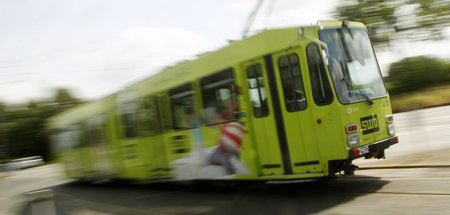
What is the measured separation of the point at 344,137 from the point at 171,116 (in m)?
4.81

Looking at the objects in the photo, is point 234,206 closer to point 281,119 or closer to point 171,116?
point 281,119

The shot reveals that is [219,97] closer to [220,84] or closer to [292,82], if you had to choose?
[220,84]

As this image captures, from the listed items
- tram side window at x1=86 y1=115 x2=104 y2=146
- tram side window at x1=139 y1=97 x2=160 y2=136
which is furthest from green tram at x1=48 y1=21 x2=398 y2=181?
tram side window at x1=86 y1=115 x2=104 y2=146

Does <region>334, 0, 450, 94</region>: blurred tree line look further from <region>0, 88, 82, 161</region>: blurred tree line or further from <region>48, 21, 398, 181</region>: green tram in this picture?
<region>0, 88, 82, 161</region>: blurred tree line

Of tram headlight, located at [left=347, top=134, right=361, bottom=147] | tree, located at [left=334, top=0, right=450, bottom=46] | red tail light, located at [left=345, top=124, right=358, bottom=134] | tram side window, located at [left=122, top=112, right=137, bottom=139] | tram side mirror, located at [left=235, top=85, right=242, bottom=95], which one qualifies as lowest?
tram headlight, located at [left=347, top=134, right=361, bottom=147]

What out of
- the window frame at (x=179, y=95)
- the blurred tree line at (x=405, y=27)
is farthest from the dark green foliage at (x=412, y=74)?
the window frame at (x=179, y=95)

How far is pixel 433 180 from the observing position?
Answer: 709 cm

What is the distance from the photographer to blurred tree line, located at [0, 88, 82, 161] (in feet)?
178

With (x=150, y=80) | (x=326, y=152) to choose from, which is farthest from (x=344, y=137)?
(x=150, y=80)

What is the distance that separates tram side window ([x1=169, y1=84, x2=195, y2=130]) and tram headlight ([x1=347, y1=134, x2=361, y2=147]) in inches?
151

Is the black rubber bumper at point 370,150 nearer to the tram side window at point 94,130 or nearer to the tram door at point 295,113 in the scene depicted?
the tram door at point 295,113

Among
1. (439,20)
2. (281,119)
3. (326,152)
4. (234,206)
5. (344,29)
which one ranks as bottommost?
(234,206)

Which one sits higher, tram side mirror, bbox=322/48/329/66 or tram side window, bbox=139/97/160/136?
tram side mirror, bbox=322/48/329/66

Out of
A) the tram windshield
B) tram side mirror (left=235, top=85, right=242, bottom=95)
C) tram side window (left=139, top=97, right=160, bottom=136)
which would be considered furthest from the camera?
tram side window (left=139, top=97, right=160, bottom=136)
